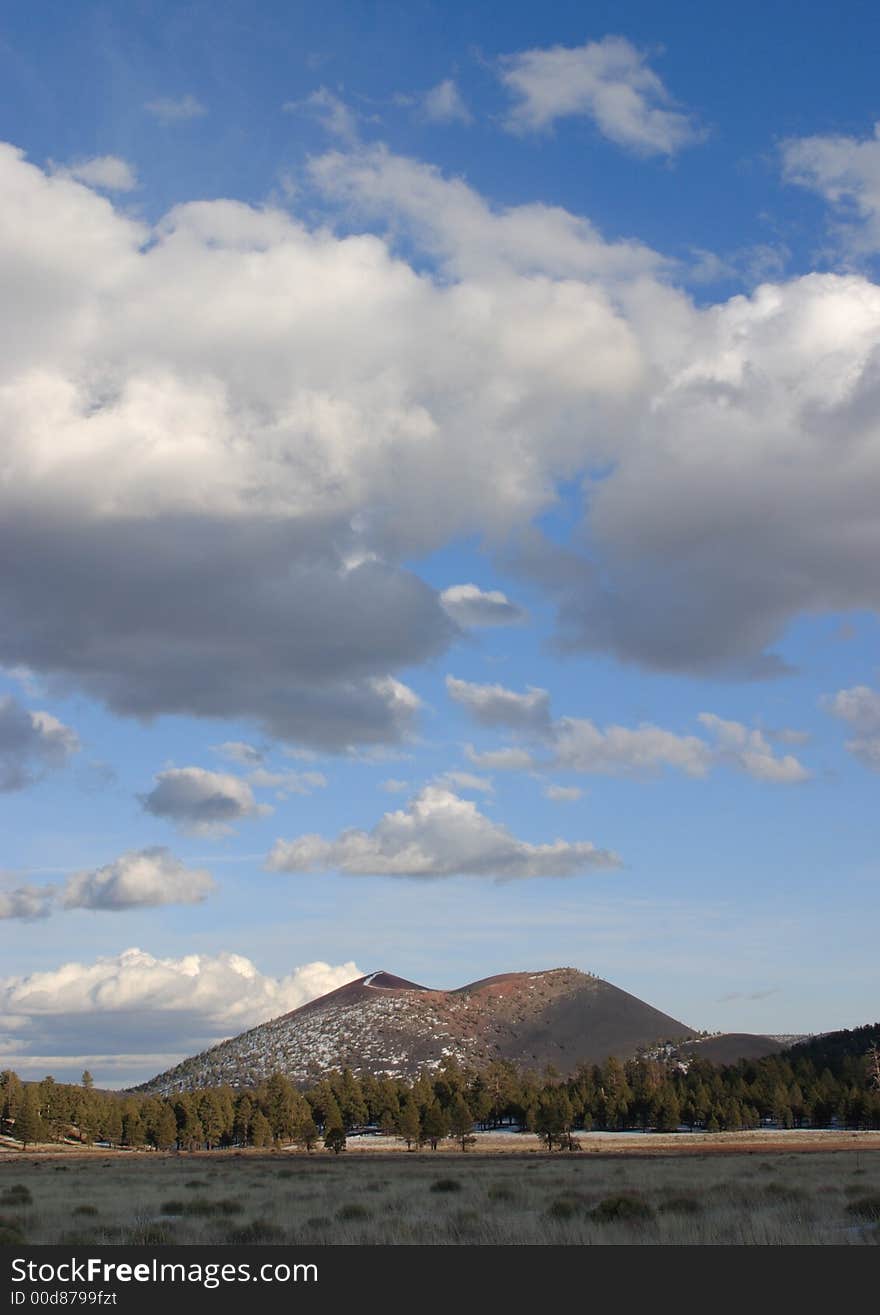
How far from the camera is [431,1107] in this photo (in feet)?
433

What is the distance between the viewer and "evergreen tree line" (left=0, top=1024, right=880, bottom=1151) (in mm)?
139625

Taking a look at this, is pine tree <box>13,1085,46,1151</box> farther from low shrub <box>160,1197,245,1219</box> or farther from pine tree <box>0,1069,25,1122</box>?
low shrub <box>160,1197,245,1219</box>

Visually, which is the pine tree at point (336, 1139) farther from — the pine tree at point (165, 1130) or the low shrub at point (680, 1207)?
the low shrub at point (680, 1207)

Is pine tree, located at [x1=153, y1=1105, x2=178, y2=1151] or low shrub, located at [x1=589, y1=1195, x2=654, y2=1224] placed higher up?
low shrub, located at [x1=589, y1=1195, x2=654, y2=1224]

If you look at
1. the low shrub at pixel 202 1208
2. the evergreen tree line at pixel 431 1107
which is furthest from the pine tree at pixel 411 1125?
the low shrub at pixel 202 1208

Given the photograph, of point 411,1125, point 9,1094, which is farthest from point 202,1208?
point 9,1094

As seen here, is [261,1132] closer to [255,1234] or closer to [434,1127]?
[434,1127]

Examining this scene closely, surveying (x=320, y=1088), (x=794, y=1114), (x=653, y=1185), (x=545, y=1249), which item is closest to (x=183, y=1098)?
(x=320, y=1088)

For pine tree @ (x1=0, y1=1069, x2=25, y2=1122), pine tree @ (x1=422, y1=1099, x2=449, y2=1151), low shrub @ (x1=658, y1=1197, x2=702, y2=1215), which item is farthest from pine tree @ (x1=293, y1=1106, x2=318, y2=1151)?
low shrub @ (x1=658, y1=1197, x2=702, y2=1215)

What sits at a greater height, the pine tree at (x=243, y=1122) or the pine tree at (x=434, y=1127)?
the pine tree at (x=434, y=1127)

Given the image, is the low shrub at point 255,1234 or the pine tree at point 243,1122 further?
the pine tree at point 243,1122

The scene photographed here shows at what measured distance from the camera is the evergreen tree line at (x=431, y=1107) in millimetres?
139625

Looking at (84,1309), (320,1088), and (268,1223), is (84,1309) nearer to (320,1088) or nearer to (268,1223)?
(268,1223)

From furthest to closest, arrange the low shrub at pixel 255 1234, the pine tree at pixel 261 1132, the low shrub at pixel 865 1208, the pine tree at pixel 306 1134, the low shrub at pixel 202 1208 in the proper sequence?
the pine tree at pixel 261 1132
the pine tree at pixel 306 1134
the low shrub at pixel 202 1208
the low shrub at pixel 865 1208
the low shrub at pixel 255 1234
